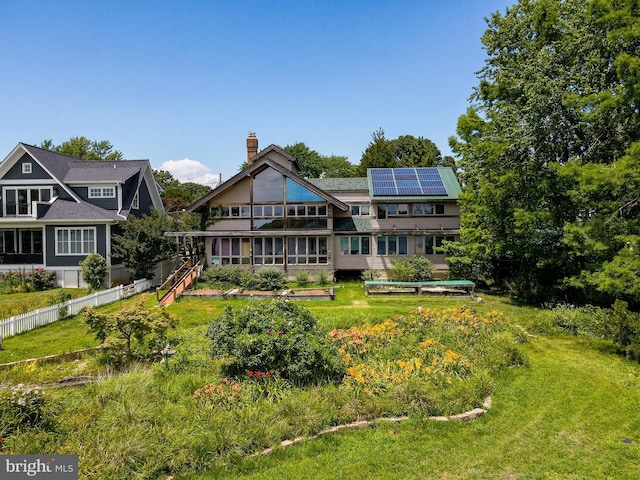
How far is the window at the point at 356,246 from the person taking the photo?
26.1m

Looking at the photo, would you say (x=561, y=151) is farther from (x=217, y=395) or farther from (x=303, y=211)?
(x=217, y=395)

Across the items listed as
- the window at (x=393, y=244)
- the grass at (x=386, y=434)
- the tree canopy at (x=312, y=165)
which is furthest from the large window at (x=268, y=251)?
the tree canopy at (x=312, y=165)

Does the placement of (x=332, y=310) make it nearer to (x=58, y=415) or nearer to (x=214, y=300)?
(x=214, y=300)

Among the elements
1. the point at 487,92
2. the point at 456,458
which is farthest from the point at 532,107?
the point at 456,458

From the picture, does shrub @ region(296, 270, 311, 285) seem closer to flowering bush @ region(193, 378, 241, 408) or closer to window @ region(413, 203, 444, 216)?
window @ region(413, 203, 444, 216)

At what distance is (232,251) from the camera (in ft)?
83.6

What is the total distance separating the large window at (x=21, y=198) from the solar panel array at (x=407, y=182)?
72.7 feet

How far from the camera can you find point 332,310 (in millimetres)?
16094

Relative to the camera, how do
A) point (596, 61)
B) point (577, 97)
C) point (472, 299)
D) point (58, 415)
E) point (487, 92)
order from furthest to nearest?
point (487, 92)
point (472, 299)
point (596, 61)
point (577, 97)
point (58, 415)

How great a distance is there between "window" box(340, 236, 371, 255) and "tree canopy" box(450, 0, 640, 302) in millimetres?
6211

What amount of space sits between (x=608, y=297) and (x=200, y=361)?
15901 mm

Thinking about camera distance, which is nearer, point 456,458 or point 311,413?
point 456,458

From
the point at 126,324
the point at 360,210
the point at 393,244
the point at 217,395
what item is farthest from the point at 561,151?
the point at 126,324

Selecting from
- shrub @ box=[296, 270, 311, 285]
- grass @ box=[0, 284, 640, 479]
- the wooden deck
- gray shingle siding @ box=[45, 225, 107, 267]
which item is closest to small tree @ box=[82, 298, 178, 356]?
grass @ box=[0, 284, 640, 479]
